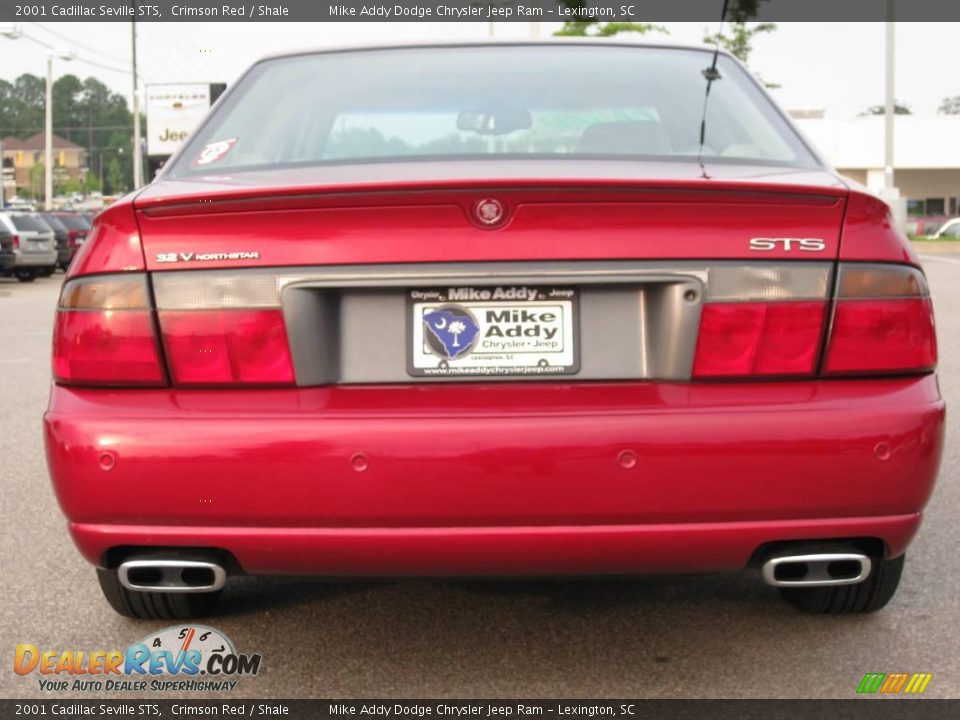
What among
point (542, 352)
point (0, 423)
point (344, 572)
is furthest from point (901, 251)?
point (0, 423)

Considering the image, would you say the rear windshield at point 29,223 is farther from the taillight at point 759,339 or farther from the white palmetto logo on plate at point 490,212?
the taillight at point 759,339

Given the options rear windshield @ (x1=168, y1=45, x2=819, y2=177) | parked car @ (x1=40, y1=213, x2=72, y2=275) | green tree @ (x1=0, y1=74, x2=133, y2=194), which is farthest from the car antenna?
green tree @ (x1=0, y1=74, x2=133, y2=194)

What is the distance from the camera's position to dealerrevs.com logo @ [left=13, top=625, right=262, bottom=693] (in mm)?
3414

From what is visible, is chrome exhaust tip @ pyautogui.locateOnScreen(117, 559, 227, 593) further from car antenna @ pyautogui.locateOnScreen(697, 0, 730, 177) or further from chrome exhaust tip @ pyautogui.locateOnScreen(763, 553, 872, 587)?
car antenna @ pyautogui.locateOnScreen(697, 0, 730, 177)

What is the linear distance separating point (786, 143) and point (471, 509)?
1406 mm

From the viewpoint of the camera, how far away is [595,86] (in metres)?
3.97

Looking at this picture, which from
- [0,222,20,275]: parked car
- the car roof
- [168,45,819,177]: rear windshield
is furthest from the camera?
[0,222,20,275]: parked car

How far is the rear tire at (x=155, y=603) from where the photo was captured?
3.72 meters

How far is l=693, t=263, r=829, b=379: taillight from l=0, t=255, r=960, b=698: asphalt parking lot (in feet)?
2.65

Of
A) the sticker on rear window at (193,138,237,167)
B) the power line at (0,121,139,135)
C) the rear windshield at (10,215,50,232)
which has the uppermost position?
the sticker on rear window at (193,138,237,167)

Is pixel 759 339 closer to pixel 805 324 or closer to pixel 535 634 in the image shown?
pixel 805 324

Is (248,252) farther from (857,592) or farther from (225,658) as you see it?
(857,592)

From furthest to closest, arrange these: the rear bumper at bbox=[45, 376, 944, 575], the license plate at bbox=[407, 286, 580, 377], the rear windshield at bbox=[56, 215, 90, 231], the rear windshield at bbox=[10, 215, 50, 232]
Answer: the rear windshield at bbox=[56, 215, 90, 231] < the rear windshield at bbox=[10, 215, 50, 232] < the license plate at bbox=[407, 286, 580, 377] < the rear bumper at bbox=[45, 376, 944, 575]

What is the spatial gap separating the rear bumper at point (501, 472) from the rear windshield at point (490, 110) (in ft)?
2.40
